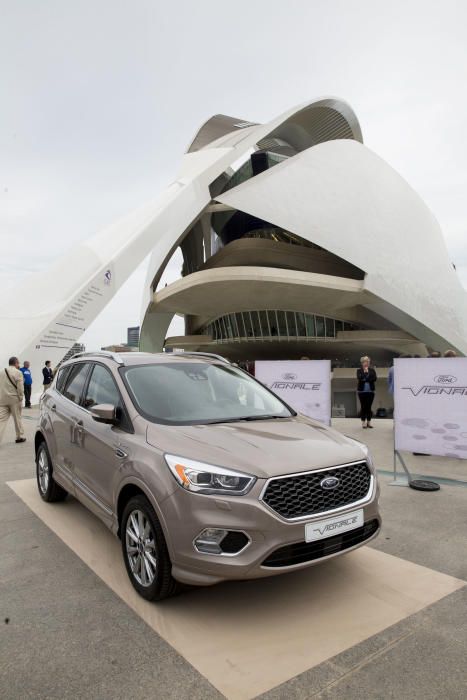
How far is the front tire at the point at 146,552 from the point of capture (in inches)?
110

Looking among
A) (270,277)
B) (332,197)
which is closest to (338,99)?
(332,197)

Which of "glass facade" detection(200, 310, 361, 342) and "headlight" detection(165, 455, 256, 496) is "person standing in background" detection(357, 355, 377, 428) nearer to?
"headlight" detection(165, 455, 256, 496)

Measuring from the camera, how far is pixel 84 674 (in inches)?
89.4

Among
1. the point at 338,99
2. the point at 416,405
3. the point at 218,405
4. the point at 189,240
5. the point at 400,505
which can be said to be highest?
the point at 338,99

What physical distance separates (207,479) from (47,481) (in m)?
3.06

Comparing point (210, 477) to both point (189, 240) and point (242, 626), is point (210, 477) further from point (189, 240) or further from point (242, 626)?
point (189, 240)

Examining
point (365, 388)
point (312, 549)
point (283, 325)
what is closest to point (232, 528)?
point (312, 549)

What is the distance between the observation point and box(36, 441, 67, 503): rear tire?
4.97m

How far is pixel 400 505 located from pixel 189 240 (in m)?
37.4

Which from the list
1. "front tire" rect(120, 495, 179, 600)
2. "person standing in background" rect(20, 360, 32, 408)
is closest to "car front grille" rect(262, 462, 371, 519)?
"front tire" rect(120, 495, 179, 600)

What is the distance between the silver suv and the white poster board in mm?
3668

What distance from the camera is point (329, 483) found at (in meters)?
2.89

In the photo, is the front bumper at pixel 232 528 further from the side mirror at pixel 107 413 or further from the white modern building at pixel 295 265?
the white modern building at pixel 295 265

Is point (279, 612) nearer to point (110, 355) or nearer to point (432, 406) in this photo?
point (110, 355)
